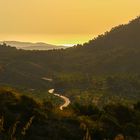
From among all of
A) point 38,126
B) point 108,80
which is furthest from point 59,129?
point 108,80

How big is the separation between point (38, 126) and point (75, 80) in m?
132

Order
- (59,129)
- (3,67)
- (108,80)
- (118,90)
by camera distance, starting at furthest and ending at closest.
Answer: (3,67), (108,80), (118,90), (59,129)

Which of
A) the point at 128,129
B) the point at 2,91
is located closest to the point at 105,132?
the point at 128,129

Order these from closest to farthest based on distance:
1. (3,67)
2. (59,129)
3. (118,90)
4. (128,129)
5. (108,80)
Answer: (59,129) < (128,129) < (118,90) < (108,80) < (3,67)

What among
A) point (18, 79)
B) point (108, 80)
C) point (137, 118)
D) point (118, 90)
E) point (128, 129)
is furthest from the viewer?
point (18, 79)

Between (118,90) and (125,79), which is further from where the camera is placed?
(125,79)

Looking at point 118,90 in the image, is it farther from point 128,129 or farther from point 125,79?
point 128,129

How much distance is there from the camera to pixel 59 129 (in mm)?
30656

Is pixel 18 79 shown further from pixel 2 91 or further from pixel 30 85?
pixel 2 91

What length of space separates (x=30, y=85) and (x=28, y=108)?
13238 centimetres

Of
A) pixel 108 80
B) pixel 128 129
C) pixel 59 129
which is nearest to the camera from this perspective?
pixel 59 129

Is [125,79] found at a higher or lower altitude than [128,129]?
lower

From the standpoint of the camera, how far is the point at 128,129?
108 feet

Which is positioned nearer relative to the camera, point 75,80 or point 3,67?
point 75,80
